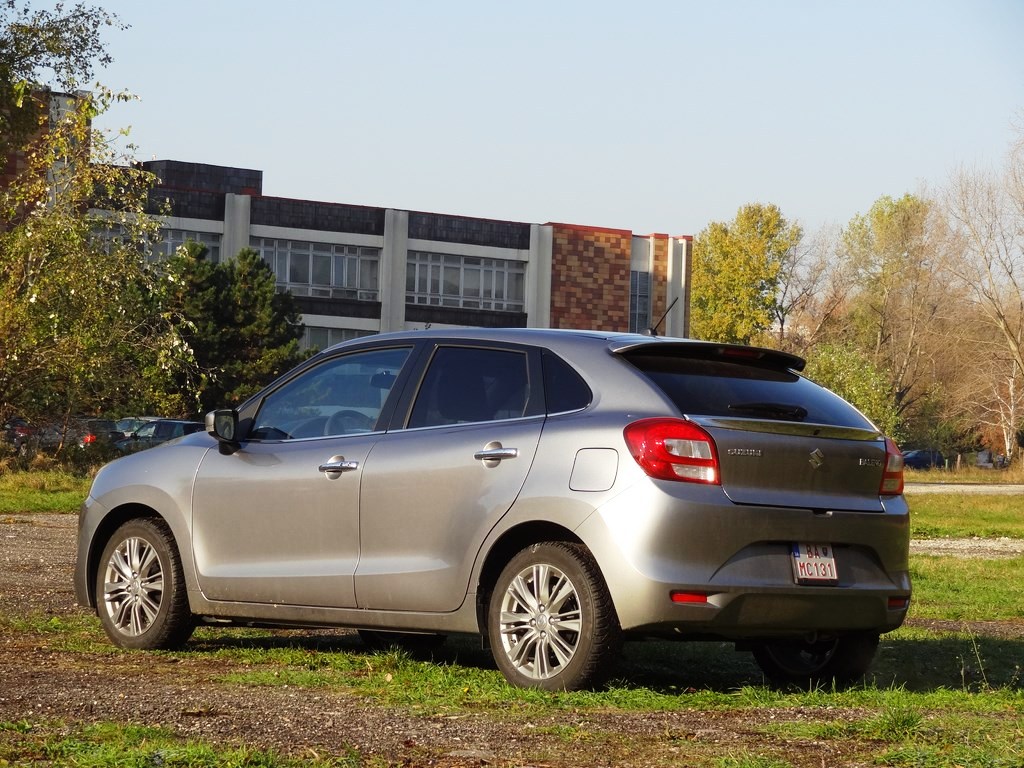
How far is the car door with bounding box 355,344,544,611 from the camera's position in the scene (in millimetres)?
7098

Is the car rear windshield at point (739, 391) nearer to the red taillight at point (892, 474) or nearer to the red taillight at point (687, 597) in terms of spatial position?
the red taillight at point (892, 474)

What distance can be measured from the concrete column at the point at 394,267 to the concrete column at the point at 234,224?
753 cm

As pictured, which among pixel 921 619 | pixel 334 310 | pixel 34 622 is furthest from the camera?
pixel 334 310

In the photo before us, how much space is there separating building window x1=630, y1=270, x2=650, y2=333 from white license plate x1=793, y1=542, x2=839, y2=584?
78.8m

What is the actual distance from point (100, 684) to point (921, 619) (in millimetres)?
6663

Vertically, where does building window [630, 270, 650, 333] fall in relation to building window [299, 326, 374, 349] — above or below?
above

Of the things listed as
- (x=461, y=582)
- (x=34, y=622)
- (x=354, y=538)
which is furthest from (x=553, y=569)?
(x=34, y=622)

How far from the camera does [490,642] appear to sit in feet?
23.3

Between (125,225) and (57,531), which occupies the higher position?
(125,225)

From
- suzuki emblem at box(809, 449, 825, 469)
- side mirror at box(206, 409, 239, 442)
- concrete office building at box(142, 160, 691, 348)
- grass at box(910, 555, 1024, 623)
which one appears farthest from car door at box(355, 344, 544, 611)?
concrete office building at box(142, 160, 691, 348)

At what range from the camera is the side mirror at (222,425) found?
8.20 meters

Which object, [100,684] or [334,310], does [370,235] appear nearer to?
[334,310]

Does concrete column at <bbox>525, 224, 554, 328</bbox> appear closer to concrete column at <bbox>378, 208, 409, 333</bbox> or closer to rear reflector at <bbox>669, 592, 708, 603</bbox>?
concrete column at <bbox>378, 208, 409, 333</bbox>

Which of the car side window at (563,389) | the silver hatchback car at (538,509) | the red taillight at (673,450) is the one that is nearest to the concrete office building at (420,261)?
the silver hatchback car at (538,509)
